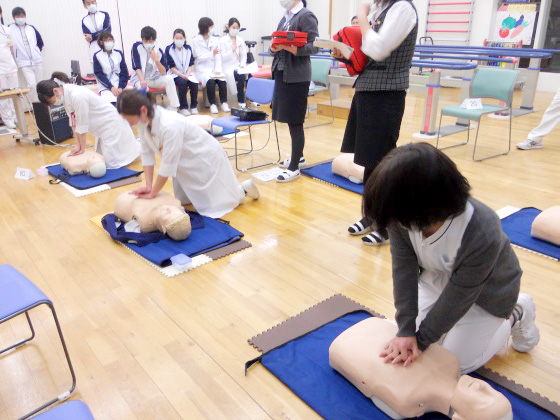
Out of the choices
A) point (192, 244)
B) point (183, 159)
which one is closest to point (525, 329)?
point (192, 244)

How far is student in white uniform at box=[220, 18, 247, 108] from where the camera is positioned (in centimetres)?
653

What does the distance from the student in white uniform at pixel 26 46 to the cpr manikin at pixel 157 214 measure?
14.2ft

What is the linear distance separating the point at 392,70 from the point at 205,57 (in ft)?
15.4

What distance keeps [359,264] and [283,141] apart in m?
2.57

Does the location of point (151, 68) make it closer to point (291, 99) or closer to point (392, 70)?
point (291, 99)

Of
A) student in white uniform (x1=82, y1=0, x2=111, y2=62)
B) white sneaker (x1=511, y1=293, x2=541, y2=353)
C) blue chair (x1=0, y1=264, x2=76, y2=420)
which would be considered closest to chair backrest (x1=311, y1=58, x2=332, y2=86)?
student in white uniform (x1=82, y1=0, x2=111, y2=62)

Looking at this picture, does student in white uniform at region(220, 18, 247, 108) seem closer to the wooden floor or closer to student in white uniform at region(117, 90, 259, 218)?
the wooden floor

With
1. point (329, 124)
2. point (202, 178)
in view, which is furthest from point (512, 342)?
point (329, 124)

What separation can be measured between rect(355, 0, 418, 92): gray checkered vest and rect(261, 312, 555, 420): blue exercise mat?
1173 mm

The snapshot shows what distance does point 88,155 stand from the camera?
3744mm

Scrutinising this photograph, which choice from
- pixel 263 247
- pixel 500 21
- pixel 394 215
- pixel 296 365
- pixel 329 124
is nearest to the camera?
pixel 394 215

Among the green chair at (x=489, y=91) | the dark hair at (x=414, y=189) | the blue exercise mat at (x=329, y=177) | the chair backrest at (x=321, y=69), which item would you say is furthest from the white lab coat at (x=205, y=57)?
the dark hair at (x=414, y=189)

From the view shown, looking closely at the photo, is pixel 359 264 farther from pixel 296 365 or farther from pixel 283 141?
pixel 283 141

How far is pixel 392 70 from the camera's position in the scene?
224cm
